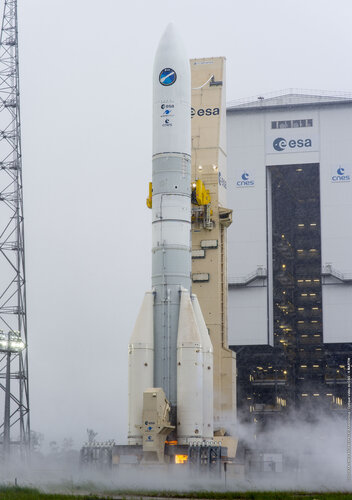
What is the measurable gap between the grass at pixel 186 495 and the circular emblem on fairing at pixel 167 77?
20.9m

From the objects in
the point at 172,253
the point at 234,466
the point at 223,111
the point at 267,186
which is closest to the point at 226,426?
the point at 234,466

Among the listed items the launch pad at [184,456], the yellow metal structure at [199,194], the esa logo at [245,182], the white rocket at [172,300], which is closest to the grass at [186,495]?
the launch pad at [184,456]

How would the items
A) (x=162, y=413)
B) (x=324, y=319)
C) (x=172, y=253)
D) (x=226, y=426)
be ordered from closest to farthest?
(x=162, y=413) < (x=172, y=253) < (x=226, y=426) < (x=324, y=319)

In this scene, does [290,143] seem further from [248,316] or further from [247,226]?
[248,316]

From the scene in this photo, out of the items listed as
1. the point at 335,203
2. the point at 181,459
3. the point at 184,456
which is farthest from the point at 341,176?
the point at 181,459

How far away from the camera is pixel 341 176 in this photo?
7000cm

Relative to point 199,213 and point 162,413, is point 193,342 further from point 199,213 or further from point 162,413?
point 199,213

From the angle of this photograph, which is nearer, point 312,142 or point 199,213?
point 199,213

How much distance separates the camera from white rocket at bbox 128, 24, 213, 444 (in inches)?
1676

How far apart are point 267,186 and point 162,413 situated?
3372 centimetres

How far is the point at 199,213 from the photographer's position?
5169 centimetres

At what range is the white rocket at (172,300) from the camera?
140 feet

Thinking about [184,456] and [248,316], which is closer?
[184,456]

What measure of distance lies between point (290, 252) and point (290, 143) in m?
9.18
